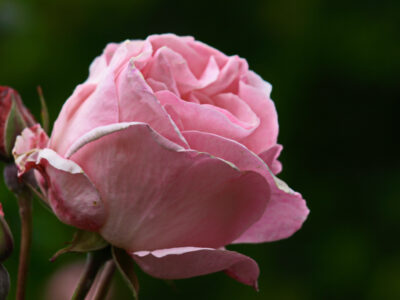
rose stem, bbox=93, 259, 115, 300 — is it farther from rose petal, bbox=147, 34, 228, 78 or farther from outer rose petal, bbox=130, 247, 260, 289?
rose petal, bbox=147, 34, 228, 78

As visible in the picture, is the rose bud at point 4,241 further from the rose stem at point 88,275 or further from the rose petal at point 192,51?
the rose petal at point 192,51

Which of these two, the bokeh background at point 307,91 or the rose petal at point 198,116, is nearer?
the rose petal at point 198,116

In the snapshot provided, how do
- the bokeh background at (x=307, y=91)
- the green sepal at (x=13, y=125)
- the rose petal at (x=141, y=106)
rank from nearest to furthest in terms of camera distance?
the rose petal at (x=141, y=106) → the green sepal at (x=13, y=125) → the bokeh background at (x=307, y=91)

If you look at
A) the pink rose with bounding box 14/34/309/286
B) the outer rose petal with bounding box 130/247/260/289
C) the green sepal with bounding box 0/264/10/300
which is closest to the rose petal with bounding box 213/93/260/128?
the pink rose with bounding box 14/34/309/286

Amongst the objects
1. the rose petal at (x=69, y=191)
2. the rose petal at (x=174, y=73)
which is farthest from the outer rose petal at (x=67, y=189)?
the rose petal at (x=174, y=73)

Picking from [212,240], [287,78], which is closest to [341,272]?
[287,78]

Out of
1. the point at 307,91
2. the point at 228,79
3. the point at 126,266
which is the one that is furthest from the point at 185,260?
the point at 307,91

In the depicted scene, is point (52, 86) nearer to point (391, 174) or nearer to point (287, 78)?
point (287, 78)
